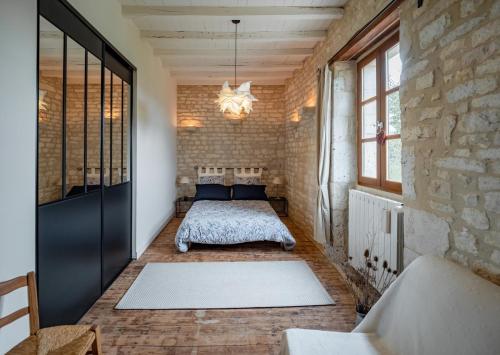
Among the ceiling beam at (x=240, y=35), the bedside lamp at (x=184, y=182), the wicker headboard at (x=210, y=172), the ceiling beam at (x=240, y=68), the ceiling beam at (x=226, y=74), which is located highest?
the ceiling beam at (x=226, y=74)

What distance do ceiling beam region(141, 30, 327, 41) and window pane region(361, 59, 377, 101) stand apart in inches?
38.3

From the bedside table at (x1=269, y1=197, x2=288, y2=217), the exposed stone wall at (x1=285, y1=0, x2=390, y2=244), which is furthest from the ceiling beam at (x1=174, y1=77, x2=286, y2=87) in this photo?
the bedside table at (x1=269, y1=197, x2=288, y2=217)

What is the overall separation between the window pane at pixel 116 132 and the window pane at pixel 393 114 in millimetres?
2928

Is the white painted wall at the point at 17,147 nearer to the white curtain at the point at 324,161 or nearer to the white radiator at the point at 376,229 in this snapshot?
the white radiator at the point at 376,229

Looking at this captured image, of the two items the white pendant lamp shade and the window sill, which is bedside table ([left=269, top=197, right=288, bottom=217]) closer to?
the white pendant lamp shade

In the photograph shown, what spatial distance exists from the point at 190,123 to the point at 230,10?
12.8 feet

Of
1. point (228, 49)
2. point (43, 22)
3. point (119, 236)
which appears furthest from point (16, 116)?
point (228, 49)

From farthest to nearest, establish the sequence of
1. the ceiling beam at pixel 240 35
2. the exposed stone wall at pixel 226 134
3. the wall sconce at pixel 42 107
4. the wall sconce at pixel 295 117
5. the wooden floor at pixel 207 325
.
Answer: the exposed stone wall at pixel 226 134 → the wall sconce at pixel 295 117 → the ceiling beam at pixel 240 35 → the wooden floor at pixel 207 325 → the wall sconce at pixel 42 107

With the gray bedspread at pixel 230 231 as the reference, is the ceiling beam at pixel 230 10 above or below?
above

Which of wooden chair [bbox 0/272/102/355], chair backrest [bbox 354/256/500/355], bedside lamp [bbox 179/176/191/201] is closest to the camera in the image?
chair backrest [bbox 354/256/500/355]

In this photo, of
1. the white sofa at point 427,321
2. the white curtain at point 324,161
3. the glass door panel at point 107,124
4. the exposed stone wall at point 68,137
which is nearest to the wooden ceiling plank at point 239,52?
the white curtain at point 324,161

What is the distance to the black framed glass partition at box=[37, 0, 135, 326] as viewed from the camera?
6.64 feet

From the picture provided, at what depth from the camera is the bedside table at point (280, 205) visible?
679 cm

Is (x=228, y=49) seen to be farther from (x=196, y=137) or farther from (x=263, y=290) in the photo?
(x=263, y=290)
